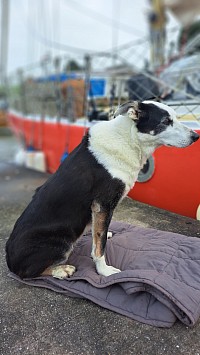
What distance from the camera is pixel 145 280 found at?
68.6 inches

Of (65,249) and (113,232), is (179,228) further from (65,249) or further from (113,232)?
(65,249)

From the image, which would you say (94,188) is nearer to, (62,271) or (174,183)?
(62,271)

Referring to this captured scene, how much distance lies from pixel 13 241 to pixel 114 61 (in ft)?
17.1

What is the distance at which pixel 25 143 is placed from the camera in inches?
321

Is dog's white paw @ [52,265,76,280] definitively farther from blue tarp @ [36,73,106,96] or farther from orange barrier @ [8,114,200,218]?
blue tarp @ [36,73,106,96]

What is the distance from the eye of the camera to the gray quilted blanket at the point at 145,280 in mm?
1661

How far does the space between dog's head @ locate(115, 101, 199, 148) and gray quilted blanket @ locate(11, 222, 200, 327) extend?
2.76 ft

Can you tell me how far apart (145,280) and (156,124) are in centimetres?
103

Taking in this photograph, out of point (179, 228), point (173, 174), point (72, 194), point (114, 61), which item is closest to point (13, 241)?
point (72, 194)

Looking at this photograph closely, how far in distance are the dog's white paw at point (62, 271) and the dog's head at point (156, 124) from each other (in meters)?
1.08

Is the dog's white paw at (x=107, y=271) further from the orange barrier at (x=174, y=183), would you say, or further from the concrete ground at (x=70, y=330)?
the orange barrier at (x=174, y=183)

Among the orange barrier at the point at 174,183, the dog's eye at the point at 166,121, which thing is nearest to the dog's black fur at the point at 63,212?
the dog's eye at the point at 166,121

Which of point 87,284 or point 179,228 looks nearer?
point 87,284

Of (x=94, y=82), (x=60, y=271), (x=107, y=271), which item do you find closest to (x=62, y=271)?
(x=60, y=271)
